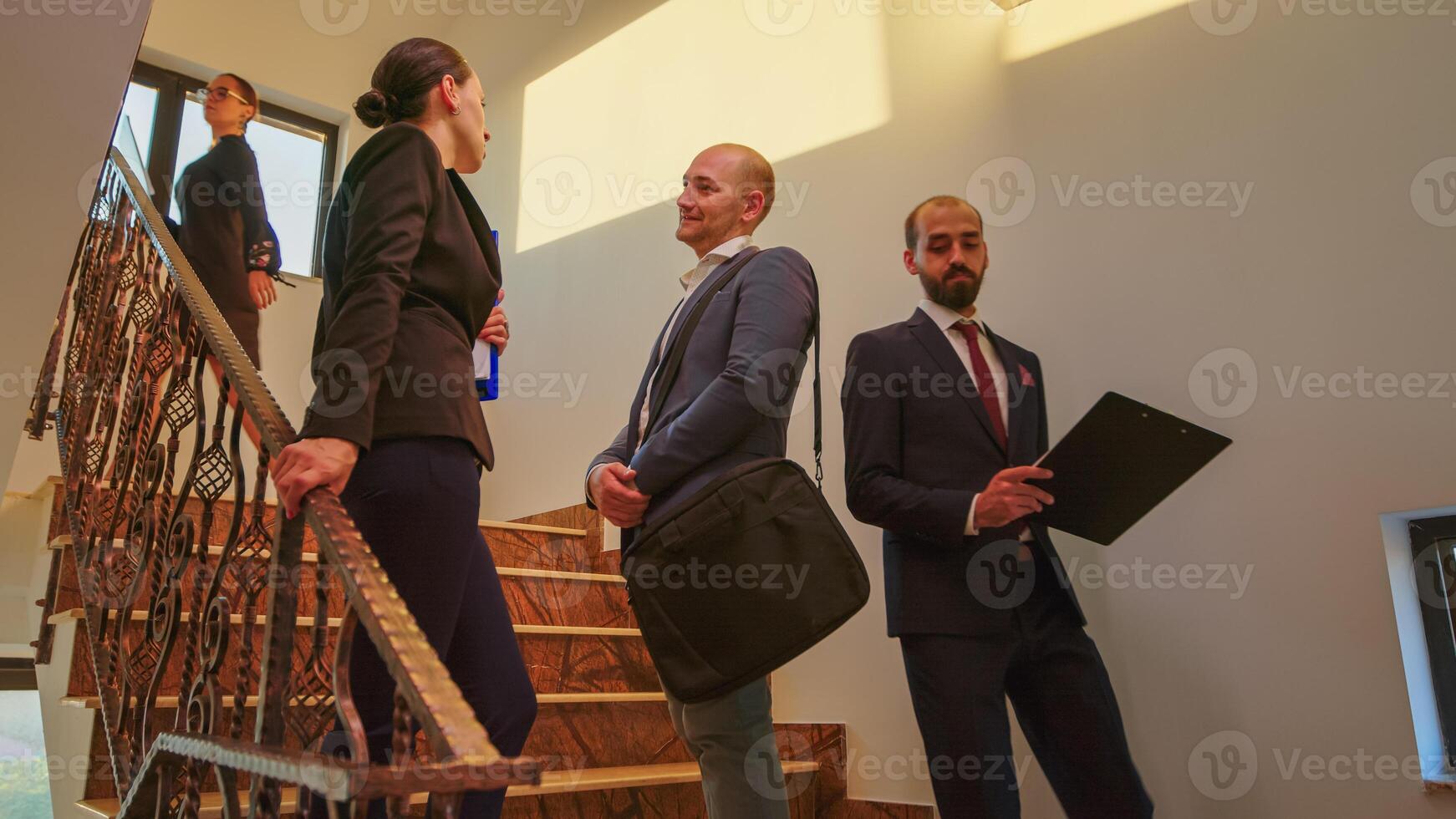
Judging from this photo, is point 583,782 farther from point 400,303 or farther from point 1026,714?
point 400,303

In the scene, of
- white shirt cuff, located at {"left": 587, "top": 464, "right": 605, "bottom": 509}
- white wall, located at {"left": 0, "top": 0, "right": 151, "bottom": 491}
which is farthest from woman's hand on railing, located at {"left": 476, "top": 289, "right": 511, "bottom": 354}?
white wall, located at {"left": 0, "top": 0, "right": 151, "bottom": 491}

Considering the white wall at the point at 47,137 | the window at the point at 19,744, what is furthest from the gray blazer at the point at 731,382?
the window at the point at 19,744

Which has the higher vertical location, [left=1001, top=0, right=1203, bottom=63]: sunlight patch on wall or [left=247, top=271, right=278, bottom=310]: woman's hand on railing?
[left=1001, top=0, right=1203, bottom=63]: sunlight patch on wall

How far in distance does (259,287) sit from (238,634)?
146 centimetres

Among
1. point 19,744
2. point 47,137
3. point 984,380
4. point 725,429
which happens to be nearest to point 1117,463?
point 984,380

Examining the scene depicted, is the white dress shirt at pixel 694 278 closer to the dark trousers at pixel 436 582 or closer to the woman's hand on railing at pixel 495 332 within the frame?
the woman's hand on railing at pixel 495 332

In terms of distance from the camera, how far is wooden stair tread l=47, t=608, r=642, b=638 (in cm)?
233

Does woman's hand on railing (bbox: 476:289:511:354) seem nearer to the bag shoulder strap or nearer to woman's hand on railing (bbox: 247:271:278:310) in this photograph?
the bag shoulder strap

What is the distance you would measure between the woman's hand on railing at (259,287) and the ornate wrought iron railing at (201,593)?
0.58 meters

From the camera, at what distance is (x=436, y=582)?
4.65 ft

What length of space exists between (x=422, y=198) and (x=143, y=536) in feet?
3.23

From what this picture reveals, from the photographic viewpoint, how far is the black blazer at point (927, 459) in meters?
2.05

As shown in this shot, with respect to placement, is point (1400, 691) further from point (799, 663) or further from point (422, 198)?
point (422, 198)

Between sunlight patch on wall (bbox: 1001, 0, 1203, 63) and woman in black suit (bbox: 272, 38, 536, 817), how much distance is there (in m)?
2.14
